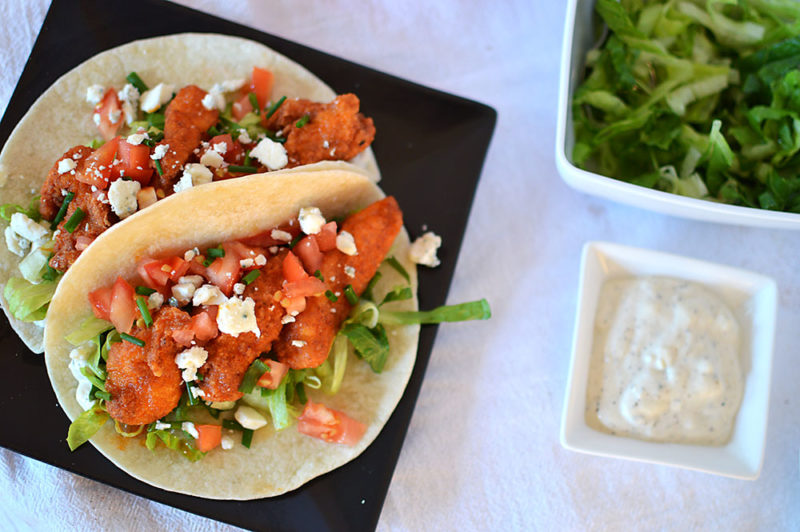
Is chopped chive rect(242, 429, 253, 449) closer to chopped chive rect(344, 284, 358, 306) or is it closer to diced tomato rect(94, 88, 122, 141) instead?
chopped chive rect(344, 284, 358, 306)

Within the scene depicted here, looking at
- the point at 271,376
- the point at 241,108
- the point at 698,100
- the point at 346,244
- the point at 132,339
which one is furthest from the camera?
the point at 698,100

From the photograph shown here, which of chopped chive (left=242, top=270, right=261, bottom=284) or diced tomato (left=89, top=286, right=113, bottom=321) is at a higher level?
diced tomato (left=89, top=286, right=113, bottom=321)

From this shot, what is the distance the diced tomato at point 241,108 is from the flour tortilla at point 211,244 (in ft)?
1.67

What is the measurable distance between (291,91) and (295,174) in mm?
657

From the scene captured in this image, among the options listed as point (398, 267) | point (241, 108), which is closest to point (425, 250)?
point (398, 267)


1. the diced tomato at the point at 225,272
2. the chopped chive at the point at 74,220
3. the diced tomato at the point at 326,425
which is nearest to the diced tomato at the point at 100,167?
the chopped chive at the point at 74,220

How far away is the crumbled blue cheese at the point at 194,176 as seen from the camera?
236 cm

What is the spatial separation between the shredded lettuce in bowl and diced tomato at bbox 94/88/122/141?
1.89 meters

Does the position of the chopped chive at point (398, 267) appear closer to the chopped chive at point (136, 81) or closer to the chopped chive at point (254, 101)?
the chopped chive at point (254, 101)

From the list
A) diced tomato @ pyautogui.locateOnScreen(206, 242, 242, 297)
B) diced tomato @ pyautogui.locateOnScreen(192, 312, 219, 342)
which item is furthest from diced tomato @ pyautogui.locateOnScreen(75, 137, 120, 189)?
diced tomato @ pyautogui.locateOnScreen(192, 312, 219, 342)

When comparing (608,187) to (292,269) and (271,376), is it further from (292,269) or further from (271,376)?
(271,376)

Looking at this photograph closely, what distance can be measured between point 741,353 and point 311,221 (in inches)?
75.4

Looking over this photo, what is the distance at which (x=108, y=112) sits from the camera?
8.84ft

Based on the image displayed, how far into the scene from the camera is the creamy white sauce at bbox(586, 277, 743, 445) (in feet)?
8.98
